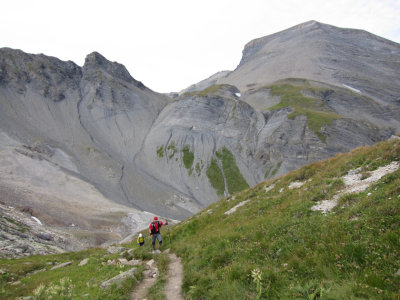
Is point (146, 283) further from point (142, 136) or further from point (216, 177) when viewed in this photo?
point (142, 136)

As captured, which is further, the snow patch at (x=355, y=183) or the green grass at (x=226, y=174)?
the green grass at (x=226, y=174)

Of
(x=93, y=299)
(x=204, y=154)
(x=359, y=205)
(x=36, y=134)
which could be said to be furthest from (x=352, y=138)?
(x=36, y=134)

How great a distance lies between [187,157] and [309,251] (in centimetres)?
9129

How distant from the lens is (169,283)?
9797 millimetres

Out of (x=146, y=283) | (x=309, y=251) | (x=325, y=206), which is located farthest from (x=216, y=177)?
(x=309, y=251)

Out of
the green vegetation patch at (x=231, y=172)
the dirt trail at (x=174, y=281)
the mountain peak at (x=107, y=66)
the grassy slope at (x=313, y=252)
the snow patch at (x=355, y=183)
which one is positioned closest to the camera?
the grassy slope at (x=313, y=252)

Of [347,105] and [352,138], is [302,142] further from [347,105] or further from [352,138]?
[347,105]

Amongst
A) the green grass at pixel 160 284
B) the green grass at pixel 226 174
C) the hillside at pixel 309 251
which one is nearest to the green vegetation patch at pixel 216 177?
the green grass at pixel 226 174

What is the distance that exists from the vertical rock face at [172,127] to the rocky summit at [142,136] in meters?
0.46

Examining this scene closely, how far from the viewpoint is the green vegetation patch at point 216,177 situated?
3364 inches

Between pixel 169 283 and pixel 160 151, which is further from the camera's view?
pixel 160 151

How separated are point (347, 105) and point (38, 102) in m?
152

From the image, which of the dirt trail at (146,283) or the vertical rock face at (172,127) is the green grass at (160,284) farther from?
the vertical rock face at (172,127)

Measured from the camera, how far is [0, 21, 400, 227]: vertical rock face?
86.0m
